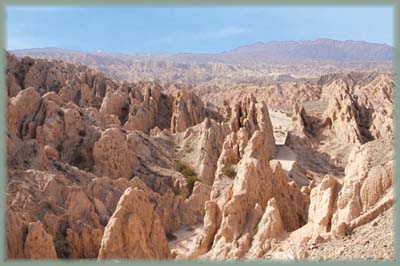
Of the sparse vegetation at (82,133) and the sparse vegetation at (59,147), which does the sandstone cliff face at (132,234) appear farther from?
the sparse vegetation at (82,133)

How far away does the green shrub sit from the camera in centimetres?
2982

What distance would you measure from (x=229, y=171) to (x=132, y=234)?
47.6ft

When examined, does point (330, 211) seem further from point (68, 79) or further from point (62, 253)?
point (68, 79)

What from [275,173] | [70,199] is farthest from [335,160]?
[70,199]

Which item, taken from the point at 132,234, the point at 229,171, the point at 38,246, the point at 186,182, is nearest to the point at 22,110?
the point at 186,182

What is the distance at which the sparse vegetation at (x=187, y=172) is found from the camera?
113 feet

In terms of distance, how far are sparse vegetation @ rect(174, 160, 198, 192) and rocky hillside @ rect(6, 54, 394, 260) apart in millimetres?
68

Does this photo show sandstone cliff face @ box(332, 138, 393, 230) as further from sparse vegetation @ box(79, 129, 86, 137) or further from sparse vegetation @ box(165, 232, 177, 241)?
sparse vegetation @ box(79, 129, 86, 137)

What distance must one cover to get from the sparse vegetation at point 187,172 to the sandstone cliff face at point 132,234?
52.2 ft

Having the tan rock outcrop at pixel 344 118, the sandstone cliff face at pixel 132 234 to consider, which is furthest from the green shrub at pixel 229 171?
the tan rock outcrop at pixel 344 118

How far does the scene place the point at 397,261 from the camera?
33.5 ft

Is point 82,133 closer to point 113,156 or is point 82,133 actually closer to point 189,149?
point 113,156

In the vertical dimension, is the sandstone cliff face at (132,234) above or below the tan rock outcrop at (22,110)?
below

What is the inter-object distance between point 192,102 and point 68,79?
1669 centimetres
